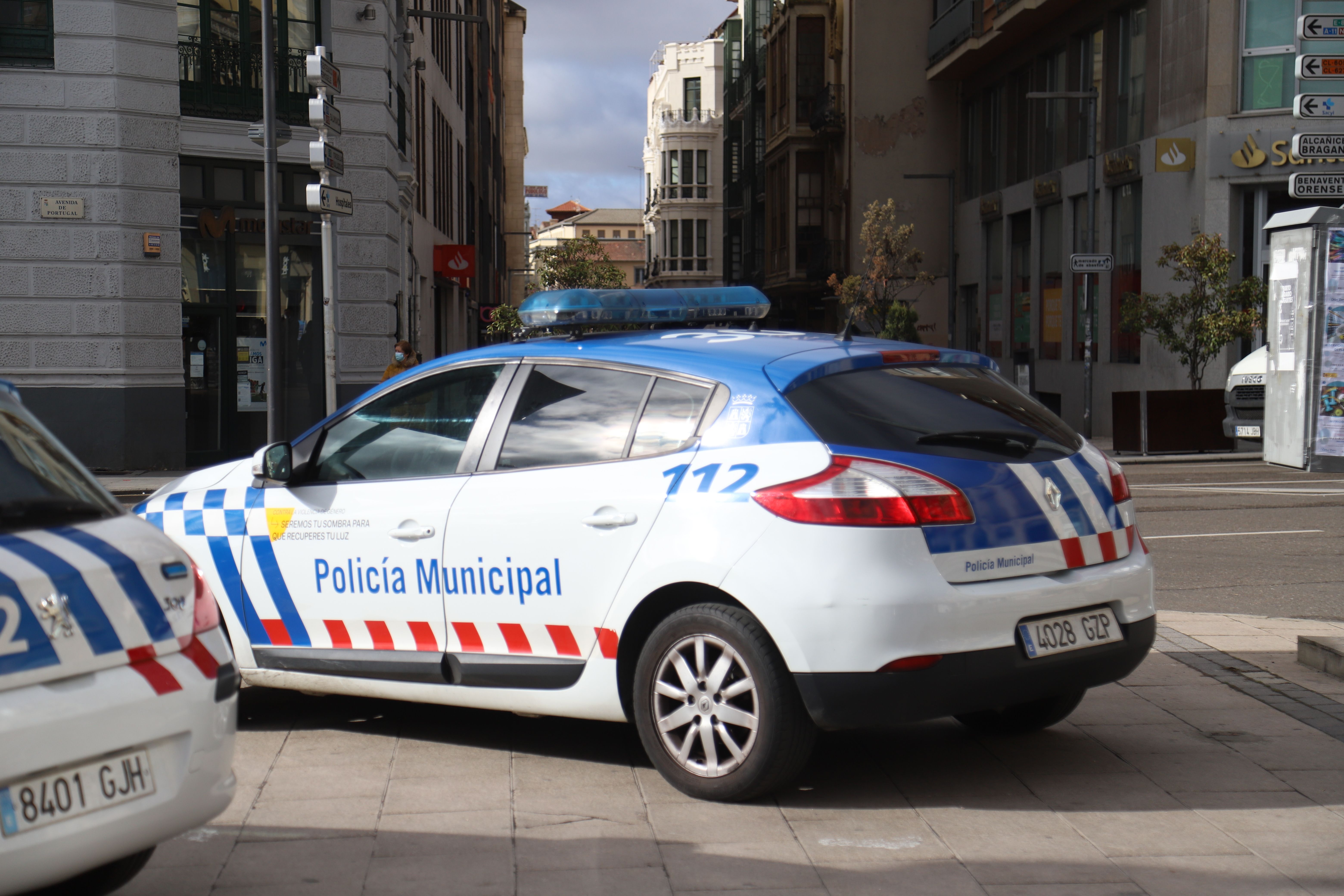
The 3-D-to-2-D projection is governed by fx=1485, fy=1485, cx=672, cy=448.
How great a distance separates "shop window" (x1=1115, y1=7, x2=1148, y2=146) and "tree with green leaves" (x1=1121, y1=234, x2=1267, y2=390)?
5132 mm

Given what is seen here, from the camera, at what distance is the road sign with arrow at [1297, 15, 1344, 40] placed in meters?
9.17

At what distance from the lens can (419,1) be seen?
31.0 m

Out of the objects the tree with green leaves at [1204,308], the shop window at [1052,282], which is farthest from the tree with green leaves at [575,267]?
the tree with green leaves at [1204,308]

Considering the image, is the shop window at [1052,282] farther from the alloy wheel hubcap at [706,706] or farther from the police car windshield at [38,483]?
the police car windshield at [38,483]

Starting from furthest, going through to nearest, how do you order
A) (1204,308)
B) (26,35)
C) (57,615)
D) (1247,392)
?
(1204,308), (26,35), (1247,392), (57,615)

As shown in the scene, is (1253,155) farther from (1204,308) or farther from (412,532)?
(412,532)

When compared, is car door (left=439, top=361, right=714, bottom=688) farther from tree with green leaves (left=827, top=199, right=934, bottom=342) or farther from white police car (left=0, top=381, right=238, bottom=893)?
tree with green leaves (left=827, top=199, right=934, bottom=342)

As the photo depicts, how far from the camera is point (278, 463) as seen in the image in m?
5.94

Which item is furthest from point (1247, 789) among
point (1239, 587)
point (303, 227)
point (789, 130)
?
point (789, 130)

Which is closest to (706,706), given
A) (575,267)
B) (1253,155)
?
(1253,155)

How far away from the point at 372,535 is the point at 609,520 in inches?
43.4

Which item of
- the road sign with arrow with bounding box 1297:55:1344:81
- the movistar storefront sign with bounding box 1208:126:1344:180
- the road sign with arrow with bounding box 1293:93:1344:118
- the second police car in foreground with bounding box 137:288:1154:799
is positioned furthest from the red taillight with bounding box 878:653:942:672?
the movistar storefront sign with bounding box 1208:126:1344:180

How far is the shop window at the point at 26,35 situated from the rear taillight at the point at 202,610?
19138 millimetres

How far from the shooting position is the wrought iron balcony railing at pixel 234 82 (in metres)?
21.8
